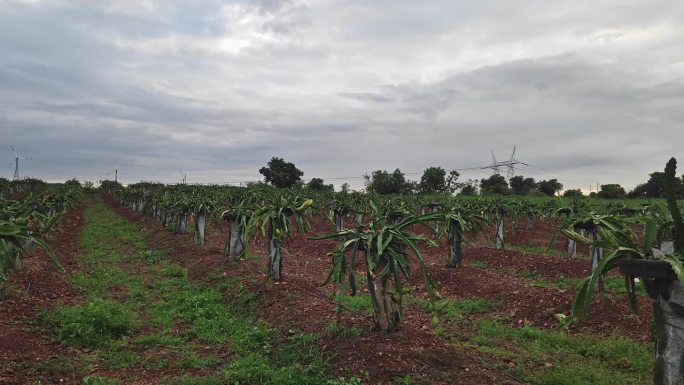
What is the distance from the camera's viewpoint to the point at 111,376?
6.00 metres

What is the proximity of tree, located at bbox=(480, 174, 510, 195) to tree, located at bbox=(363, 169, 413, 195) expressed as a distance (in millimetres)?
9241

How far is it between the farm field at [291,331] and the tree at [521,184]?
46.5 meters

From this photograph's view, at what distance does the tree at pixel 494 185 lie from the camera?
2132 inches

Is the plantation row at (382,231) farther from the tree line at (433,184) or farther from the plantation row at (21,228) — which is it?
the tree line at (433,184)

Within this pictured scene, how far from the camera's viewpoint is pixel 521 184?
57750mm

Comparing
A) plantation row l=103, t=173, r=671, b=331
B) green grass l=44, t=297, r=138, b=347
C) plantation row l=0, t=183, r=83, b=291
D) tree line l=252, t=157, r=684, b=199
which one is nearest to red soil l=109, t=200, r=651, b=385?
plantation row l=103, t=173, r=671, b=331

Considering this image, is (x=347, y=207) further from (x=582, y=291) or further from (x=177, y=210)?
(x=582, y=291)

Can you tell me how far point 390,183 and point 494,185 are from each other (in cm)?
1330

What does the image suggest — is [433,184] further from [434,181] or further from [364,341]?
[364,341]

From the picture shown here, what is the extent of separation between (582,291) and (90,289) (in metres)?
10.5

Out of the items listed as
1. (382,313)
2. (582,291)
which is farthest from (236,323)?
(582,291)

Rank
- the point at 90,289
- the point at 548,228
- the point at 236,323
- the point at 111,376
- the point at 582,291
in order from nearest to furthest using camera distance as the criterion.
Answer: the point at 582,291, the point at 111,376, the point at 236,323, the point at 90,289, the point at 548,228

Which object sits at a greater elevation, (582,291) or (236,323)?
(582,291)

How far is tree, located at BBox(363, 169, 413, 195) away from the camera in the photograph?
6119cm
